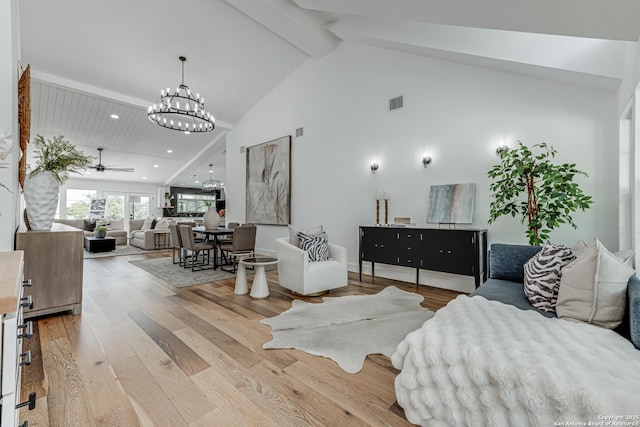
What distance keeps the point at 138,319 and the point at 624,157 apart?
495 cm

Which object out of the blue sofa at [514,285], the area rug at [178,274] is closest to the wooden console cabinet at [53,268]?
the area rug at [178,274]

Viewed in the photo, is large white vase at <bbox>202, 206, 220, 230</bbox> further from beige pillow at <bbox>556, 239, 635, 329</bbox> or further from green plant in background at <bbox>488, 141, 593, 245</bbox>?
beige pillow at <bbox>556, 239, 635, 329</bbox>

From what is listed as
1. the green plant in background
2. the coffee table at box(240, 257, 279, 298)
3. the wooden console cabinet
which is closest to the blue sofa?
the green plant in background

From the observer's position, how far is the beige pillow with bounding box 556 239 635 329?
155 centimetres

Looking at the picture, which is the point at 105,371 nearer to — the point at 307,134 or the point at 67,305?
the point at 67,305

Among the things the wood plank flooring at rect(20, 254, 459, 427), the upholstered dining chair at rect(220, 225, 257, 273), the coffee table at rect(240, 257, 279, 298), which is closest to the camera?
the wood plank flooring at rect(20, 254, 459, 427)

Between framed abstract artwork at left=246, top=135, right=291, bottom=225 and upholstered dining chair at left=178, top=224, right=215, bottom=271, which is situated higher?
framed abstract artwork at left=246, top=135, right=291, bottom=225

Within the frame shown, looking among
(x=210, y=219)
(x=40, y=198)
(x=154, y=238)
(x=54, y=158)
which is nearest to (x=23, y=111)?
(x=54, y=158)

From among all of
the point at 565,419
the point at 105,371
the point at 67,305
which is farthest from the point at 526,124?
the point at 67,305

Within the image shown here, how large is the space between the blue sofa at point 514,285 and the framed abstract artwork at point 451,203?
104 centimetres

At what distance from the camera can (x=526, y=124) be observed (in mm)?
3408

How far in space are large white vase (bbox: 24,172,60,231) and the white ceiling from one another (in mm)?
2949

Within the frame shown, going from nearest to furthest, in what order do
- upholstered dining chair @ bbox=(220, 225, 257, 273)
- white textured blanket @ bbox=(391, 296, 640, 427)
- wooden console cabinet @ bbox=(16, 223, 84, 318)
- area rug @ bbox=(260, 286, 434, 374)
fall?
white textured blanket @ bbox=(391, 296, 640, 427) → area rug @ bbox=(260, 286, 434, 374) → wooden console cabinet @ bbox=(16, 223, 84, 318) → upholstered dining chair @ bbox=(220, 225, 257, 273)

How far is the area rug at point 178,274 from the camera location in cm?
438
